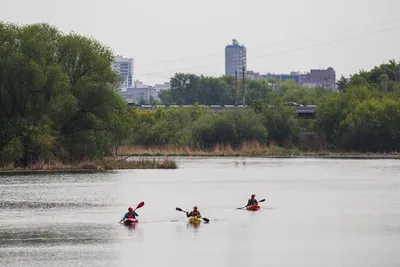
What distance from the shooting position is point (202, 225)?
5119 cm

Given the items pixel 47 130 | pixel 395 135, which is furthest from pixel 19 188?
pixel 395 135

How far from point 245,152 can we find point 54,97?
40.4m

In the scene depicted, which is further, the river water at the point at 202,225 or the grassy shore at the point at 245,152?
the grassy shore at the point at 245,152

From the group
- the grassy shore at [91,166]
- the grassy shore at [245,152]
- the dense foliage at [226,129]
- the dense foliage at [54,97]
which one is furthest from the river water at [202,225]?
the dense foliage at [226,129]

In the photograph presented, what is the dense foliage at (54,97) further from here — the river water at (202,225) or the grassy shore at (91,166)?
the river water at (202,225)

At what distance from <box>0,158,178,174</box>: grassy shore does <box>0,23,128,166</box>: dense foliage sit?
31.9 inches

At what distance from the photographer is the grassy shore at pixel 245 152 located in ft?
399

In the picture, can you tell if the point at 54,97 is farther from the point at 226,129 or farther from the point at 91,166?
the point at 226,129

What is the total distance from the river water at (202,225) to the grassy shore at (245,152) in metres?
32.8

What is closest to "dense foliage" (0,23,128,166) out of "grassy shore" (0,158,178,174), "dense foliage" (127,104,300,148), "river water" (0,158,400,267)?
"grassy shore" (0,158,178,174)

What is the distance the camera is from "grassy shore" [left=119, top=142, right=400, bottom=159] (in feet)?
399

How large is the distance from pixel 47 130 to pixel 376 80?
303ft

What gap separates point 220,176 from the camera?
86.0 meters

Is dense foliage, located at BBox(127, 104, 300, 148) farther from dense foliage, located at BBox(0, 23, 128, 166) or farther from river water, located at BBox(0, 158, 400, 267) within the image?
river water, located at BBox(0, 158, 400, 267)
